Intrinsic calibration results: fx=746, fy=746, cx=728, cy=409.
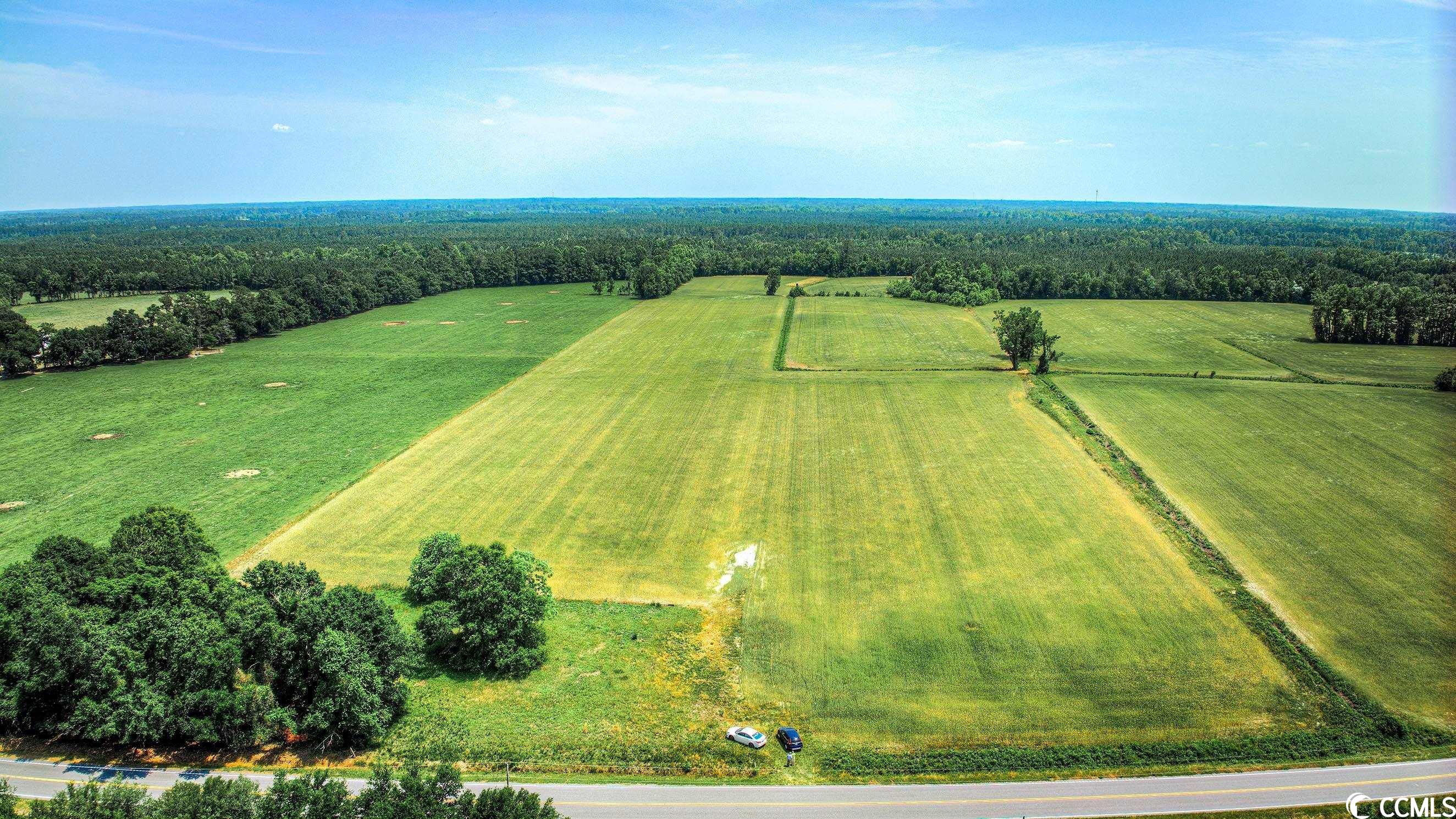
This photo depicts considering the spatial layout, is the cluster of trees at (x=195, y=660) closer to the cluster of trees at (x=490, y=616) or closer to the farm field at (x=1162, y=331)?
the cluster of trees at (x=490, y=616)

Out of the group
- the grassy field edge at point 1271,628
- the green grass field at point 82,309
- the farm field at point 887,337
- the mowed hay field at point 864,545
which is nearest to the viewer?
the grassy field edge at point 1271,628

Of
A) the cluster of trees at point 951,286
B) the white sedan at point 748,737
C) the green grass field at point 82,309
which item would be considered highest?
the cluster of trees at point 951,286

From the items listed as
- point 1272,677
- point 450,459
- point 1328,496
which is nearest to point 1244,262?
point 1328,496

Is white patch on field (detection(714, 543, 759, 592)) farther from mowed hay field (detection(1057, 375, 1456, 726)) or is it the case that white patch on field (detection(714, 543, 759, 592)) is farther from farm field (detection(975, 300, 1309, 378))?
farm field (detection(975, 300, 1309, 378))

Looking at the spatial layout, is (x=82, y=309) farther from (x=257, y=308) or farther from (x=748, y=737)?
(x=748, y=737)

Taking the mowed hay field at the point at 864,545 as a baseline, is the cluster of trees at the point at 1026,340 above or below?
above

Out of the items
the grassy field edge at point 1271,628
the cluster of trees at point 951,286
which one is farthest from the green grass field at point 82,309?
the grassy field edge at point 1271,628

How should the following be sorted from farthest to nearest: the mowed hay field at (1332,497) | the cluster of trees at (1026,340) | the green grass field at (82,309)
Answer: the green grass field at (82,309)
the cluster of trees at (1026,340)
the mowed hay field at (1332,497)
